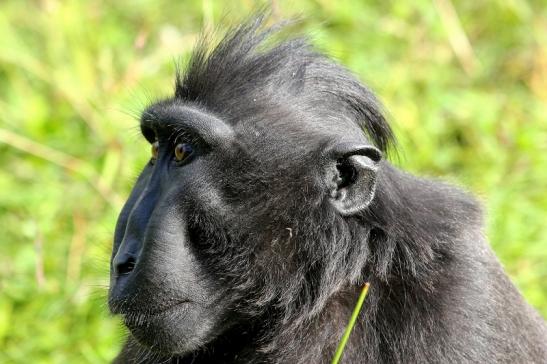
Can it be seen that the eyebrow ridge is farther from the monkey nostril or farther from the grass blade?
the grass blade

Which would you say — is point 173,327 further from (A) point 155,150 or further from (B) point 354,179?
(B) point 354,179

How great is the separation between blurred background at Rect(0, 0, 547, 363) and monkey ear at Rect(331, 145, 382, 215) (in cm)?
160

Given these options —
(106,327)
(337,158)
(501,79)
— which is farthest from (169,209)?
(501,79)

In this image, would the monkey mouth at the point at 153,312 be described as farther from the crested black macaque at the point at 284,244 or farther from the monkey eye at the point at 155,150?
the monkey eye at the point at 155,150

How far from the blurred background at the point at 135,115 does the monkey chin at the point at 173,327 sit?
6.36 feet

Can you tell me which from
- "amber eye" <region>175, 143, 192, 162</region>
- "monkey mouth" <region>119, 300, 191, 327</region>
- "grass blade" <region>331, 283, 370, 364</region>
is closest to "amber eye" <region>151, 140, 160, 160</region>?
"amber eye" <region>175, 143, 192, 162</region>

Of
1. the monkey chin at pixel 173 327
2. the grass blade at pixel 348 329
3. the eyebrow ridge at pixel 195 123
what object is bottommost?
the monkey chin at pixel 173 327

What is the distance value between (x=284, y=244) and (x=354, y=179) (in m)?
0.40

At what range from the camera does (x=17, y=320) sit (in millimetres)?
6527

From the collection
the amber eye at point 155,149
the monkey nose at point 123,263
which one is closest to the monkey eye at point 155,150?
the amber eye at point 155,149

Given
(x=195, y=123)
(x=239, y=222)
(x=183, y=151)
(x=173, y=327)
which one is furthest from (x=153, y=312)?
(x=195, y=123)

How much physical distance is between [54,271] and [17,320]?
0.49 m

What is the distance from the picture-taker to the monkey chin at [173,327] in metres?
4.11

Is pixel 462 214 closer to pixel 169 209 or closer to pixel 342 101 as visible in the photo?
pixel 342 101
